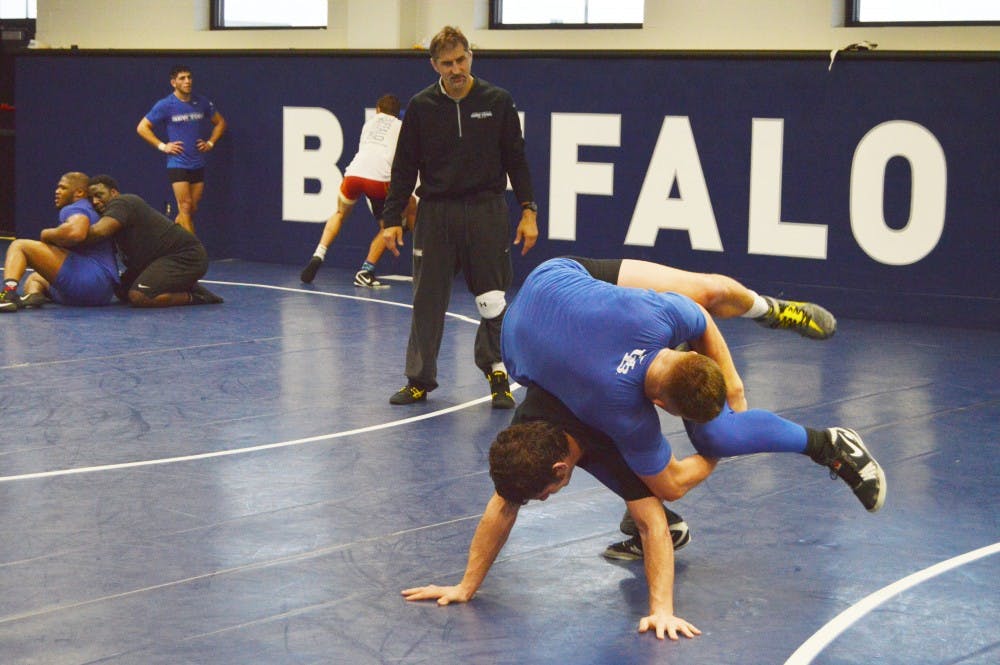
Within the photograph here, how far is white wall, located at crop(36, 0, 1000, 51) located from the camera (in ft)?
44.6

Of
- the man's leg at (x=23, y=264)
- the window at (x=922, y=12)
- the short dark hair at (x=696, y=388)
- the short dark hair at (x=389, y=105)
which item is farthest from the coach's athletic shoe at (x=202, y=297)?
the short dark hair at (x=696, y=388)

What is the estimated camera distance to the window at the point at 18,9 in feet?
65.3

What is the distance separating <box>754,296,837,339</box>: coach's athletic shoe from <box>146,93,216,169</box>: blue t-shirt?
408 inches

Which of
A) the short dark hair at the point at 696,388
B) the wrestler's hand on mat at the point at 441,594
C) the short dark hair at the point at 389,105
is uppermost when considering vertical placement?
the short dark hair at the point at 389,105

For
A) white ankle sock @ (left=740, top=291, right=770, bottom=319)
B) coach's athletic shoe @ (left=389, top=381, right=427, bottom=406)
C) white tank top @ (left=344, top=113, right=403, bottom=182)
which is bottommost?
coach's athletic shoe @ (left=389, top=381, right=427, bottom=406)

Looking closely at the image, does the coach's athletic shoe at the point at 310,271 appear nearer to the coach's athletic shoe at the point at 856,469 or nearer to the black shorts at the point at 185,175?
the black shorts at the point at 185,175

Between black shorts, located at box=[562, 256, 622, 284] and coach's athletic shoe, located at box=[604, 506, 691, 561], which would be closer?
coach's athletic shoe, located at box=[604, 506, 691, 561]

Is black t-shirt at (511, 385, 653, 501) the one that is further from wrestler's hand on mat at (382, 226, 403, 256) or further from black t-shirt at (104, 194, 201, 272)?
black t-shirt at (104, 194, 201, 272)

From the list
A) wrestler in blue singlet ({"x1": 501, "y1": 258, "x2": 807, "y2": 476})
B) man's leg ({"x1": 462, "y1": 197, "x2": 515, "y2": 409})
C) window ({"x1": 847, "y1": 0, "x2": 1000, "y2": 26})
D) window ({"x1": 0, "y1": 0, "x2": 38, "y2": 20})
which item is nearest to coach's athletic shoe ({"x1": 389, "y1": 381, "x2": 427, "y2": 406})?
man's leg ({"x1": 462, "y1": 197, "x2": 515, "y2": 409})

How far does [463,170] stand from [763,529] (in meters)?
3.09

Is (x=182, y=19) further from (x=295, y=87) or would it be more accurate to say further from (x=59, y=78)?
(x=295, y=87)

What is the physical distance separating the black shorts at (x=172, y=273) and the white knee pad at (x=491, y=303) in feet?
14.3

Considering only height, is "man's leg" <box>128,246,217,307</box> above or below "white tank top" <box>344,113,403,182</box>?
below

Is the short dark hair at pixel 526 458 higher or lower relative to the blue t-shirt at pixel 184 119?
lower
